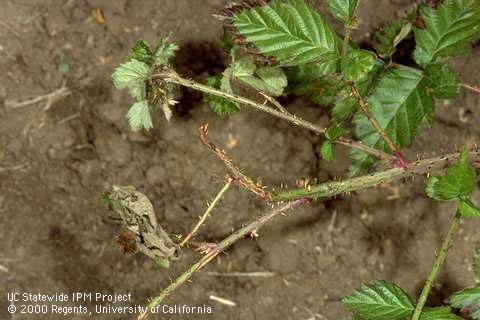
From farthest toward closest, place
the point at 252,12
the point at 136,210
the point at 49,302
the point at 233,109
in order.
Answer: the point at 49,302 → the point at 233,109 → the point at 252,12 → the point at 136,210

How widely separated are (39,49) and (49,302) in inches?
41.7

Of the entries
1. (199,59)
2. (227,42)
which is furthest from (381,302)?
(199,59)

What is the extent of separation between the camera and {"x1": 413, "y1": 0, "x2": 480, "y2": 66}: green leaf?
170 centimetres

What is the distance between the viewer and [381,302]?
1572 mm

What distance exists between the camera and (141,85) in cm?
153

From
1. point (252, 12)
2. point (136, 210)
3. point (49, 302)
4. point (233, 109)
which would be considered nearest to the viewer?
point (136, 210)

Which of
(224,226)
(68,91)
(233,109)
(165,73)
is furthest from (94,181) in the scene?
(165,73)

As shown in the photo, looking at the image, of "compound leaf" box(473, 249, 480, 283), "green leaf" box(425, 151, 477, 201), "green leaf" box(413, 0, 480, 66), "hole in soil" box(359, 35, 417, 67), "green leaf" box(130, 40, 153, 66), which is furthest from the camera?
"hole in soil" box(359, 35, 417, 67)

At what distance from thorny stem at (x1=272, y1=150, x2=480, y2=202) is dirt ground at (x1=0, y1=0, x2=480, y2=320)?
2.46ft

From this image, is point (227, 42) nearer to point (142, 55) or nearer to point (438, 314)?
point (142, 55)

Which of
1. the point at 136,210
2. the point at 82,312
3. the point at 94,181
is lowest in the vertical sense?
the point at 82,312

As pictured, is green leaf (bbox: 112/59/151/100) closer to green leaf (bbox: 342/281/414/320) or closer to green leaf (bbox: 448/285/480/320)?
green leaf (bbox: 342/281/414/320)

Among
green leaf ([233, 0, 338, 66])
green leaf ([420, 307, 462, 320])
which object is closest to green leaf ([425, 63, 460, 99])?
green leaf ([233, 0, 338, 66])

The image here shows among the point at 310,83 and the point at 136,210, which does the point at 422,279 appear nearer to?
the point at 310,83
